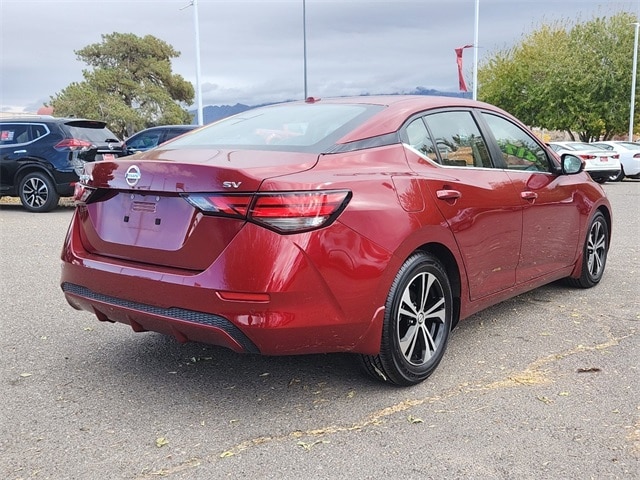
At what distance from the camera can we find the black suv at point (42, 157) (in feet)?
37.5

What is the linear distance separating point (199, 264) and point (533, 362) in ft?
7.19

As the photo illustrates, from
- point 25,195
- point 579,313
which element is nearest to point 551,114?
point 25,195

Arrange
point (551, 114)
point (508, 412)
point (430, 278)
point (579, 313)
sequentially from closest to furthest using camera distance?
1. point (508, 412)
2. point (430, 278)
3. point (579, 313)
4. point (551, 114)

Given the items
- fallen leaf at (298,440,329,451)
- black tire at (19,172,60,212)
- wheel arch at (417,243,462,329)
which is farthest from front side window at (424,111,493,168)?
black tire at (19,172,60,212)

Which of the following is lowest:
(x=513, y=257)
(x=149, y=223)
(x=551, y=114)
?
(x=513, y=257)

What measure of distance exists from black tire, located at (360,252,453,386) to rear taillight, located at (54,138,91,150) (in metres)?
9.49

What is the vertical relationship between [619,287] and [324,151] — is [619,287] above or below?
below

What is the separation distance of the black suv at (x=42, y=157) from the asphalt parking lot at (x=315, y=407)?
7.10 meters

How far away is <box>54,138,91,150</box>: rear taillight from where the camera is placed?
452 inches

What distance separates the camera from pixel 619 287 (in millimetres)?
5832

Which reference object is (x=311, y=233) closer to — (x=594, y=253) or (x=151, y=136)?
(x=594, y=253)

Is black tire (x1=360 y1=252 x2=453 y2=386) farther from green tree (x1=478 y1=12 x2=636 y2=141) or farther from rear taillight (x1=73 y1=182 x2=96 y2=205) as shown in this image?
green tree (x1=478 y1=12 x2=636 y2=141)

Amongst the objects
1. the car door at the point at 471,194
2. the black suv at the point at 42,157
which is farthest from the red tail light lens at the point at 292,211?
the black suv at the point at 42,157

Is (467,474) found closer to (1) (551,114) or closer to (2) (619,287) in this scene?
(2) (619,287)
